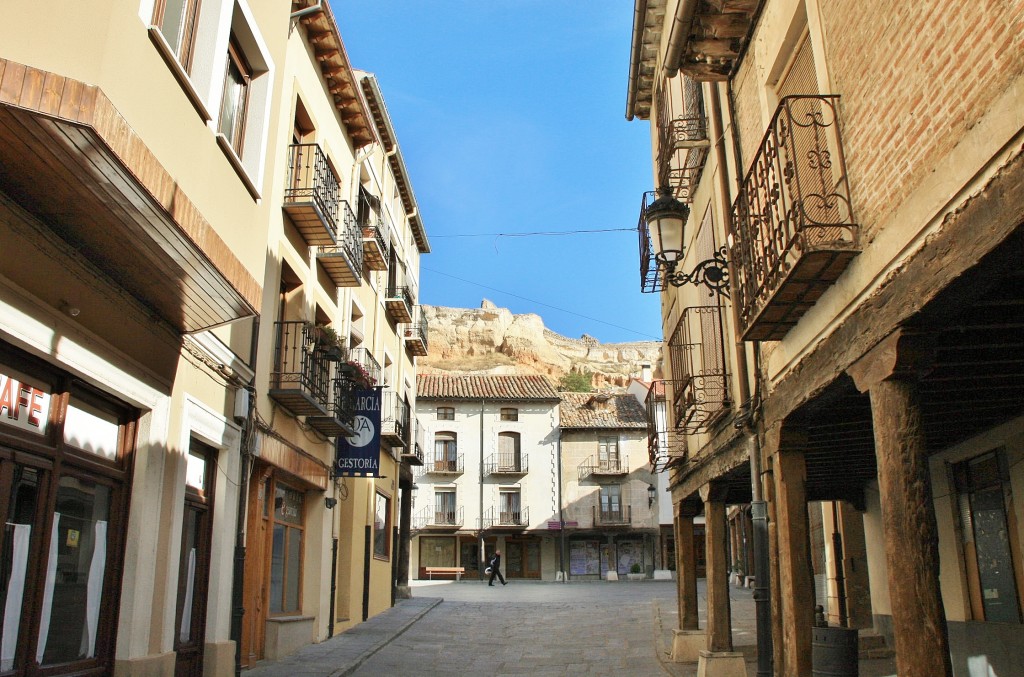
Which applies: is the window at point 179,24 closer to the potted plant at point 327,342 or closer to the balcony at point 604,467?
the potted plant at point 327,342

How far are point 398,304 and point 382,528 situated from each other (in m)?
5.69

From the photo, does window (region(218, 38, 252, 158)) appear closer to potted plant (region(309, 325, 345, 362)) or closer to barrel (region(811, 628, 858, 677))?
potted plant (region(309, 325, 345, 362))

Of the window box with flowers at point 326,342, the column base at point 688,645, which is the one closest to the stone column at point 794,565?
the column base at point 688,645

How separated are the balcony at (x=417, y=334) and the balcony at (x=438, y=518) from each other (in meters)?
22.5

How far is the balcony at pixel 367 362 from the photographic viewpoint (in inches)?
632

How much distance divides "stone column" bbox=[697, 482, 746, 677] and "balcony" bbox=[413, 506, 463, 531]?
119 feet

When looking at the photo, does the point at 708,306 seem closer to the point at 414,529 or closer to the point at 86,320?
the point at 86,320

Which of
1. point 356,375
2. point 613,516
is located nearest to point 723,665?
point 356,375

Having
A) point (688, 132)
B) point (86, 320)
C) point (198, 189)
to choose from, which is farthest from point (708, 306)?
point (86, 320)

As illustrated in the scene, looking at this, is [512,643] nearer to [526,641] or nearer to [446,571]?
[526,641]

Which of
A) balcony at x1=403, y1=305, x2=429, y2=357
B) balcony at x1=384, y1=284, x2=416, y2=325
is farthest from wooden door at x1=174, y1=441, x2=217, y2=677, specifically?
balcony at x1=403, y1=305, x2=429, y2=357

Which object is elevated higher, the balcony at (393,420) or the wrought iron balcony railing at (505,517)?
the balcony at (393,420)

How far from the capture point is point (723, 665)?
1049 cm

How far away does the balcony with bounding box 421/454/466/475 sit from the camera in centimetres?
4738
